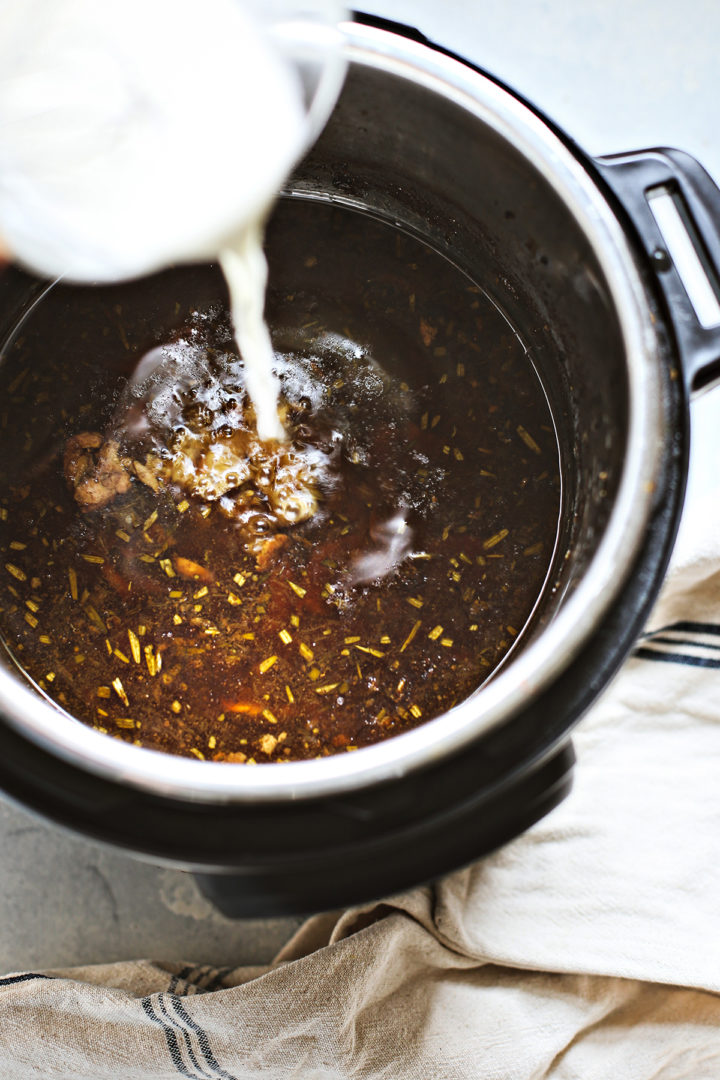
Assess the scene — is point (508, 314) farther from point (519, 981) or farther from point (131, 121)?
point (519, 981)

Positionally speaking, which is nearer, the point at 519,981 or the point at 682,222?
the point at 682,222

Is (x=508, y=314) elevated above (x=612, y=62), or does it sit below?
below

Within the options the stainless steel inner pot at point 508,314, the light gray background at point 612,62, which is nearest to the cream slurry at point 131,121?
the stainless steel inner pot at point 508,314

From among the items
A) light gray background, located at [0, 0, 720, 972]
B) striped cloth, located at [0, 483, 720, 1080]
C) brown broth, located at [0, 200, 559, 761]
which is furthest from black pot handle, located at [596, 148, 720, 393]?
light gray background, located at [0, 0, 720, 972]

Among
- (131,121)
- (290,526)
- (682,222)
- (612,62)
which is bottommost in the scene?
(290,526)

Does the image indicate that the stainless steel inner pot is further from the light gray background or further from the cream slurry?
the light gray background

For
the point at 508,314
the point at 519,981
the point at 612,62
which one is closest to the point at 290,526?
the point at 508,314

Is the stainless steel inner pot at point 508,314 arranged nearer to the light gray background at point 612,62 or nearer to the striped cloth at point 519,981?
the striped cloth at point 519,981
